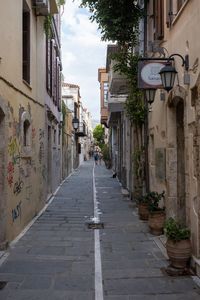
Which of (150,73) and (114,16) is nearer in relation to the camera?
(150,73)

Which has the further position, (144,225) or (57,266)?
(144,225)

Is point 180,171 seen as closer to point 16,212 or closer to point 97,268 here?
point 97,268

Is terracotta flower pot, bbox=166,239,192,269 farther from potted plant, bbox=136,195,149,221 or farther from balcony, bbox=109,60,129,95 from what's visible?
balcony, bbox=109,60,129,95

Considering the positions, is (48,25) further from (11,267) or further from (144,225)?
(11,267)

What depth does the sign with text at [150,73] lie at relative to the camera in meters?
8.92

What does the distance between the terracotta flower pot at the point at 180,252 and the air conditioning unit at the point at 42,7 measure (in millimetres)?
8747

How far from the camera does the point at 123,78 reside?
659 inches

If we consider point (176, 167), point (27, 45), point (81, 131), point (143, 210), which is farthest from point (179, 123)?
point (81, 131)

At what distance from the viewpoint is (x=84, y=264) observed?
7.60 metres

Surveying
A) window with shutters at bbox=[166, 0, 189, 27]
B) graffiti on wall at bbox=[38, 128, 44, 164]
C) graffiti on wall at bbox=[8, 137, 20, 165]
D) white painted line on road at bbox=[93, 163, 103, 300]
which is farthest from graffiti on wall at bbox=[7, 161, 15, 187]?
graffiti on wall at bbox=[38, 128, 44, 164]

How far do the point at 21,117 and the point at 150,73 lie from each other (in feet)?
11.2

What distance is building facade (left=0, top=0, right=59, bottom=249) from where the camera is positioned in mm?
8758

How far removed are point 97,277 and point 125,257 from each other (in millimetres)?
1405

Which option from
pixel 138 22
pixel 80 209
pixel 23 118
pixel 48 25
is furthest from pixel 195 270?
pixel 48 25
